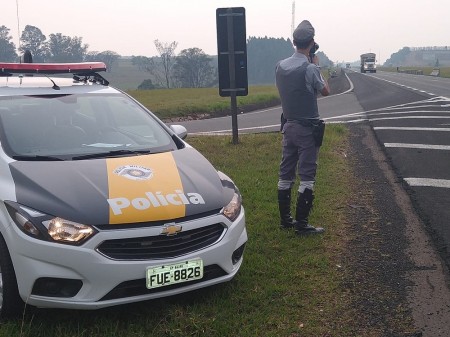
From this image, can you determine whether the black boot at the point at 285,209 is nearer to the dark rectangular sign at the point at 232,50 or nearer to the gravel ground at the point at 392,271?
the gravel ground at the point at 392,271

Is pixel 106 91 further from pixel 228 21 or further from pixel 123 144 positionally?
pixel 228 21

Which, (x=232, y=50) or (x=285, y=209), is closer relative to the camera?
(x=285, y=209)

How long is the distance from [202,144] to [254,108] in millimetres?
13510

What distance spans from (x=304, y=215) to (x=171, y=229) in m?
2.11

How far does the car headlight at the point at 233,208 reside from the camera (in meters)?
3.61

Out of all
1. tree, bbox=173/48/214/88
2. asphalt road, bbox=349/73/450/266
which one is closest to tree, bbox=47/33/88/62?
asphalt road, bbox=349/73/450/266

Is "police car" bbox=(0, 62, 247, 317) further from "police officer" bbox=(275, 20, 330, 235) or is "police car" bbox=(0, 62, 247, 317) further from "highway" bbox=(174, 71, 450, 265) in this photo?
"highway" bbox=(174, 71, 450, 265)

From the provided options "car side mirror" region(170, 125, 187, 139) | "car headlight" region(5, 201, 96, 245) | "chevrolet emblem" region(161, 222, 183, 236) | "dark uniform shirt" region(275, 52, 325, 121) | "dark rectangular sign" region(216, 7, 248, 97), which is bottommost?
"chevrolet emblem" region(161, 222, 183, 236)

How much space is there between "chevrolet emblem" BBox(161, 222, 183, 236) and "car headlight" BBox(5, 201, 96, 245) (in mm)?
441

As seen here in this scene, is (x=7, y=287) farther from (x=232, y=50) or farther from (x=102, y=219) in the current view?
(x=232, y=50)

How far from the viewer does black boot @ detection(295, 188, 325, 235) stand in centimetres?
500

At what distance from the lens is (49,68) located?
16.4ft

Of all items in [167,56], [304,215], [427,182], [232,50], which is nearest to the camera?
[304,215]

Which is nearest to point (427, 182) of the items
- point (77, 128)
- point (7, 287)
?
point (77, 128)
